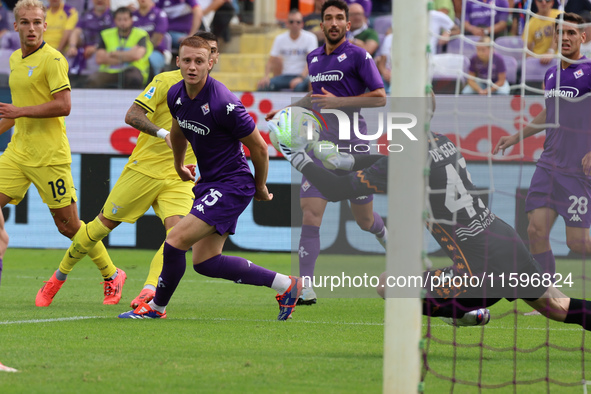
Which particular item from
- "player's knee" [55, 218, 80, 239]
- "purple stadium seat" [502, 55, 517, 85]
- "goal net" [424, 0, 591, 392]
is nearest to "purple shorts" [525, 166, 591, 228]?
"goal net" [424, 0, 591, 392]

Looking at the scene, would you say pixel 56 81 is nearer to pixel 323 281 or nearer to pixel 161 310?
pixel 161 310

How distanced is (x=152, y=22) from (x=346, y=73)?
6.85m

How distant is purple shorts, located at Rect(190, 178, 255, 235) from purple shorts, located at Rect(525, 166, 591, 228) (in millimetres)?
2302

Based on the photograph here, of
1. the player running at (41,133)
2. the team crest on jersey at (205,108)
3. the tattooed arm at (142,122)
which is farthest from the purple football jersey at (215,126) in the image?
the player running at (41,133)

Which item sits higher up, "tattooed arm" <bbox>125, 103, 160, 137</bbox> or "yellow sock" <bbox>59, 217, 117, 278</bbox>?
"tattooed arm" <bbox>125, 103, 160, 137</bbox>

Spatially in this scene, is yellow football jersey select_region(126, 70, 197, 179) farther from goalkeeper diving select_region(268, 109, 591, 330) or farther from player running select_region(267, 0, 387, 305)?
goalkeeper diving select_region(268, 109, 591, 330)

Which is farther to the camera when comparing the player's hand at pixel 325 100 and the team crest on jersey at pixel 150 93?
the player's hand at pixel 325 100

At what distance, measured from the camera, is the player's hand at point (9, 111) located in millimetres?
6832

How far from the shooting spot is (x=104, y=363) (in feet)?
14.9

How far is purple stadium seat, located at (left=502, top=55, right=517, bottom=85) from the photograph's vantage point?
36.8 ft

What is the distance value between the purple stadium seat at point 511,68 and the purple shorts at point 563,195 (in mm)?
4573

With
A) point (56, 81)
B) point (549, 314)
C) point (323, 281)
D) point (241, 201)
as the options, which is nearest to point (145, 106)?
point (56, 81)

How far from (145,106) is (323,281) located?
219 cm

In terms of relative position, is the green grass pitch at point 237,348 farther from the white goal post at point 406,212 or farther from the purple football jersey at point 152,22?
the purple football jersey at point 152,22
